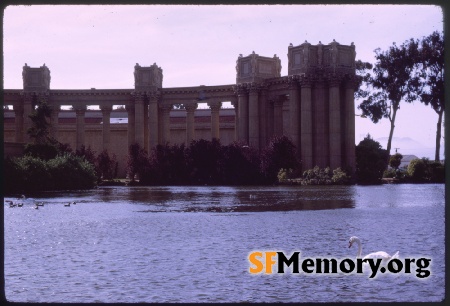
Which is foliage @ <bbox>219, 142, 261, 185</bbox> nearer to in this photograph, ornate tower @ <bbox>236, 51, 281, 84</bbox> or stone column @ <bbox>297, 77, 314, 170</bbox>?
stone column @ <bbox>297, 77, 314, 170</bbox>

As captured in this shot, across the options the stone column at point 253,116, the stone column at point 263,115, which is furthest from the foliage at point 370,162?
the stone column at point 253,116

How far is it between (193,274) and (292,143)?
2758 inches

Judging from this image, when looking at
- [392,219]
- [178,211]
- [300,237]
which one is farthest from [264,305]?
[178,211]

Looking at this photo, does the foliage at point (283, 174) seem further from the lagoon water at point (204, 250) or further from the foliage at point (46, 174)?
the lagoon water at point (204, 250)

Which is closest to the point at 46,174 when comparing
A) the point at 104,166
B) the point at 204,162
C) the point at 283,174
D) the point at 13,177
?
the point at 13,177

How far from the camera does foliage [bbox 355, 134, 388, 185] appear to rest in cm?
8381

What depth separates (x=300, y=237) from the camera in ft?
74.5

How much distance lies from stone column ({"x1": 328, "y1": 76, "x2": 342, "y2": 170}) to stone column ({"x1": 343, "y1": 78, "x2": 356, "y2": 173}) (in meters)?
0.90

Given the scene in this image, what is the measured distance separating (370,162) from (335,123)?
6709 mm

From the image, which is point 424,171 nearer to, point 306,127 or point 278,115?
point 306,127

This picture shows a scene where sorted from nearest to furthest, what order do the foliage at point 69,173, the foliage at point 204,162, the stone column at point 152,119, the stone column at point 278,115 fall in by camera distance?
the foliage at point 69,173, the foliage at point 204,162, the stone column at point 278,115, the stone column at point 152,119

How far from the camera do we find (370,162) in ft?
283

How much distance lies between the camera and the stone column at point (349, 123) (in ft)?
290

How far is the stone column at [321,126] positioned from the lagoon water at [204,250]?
53182 mm
